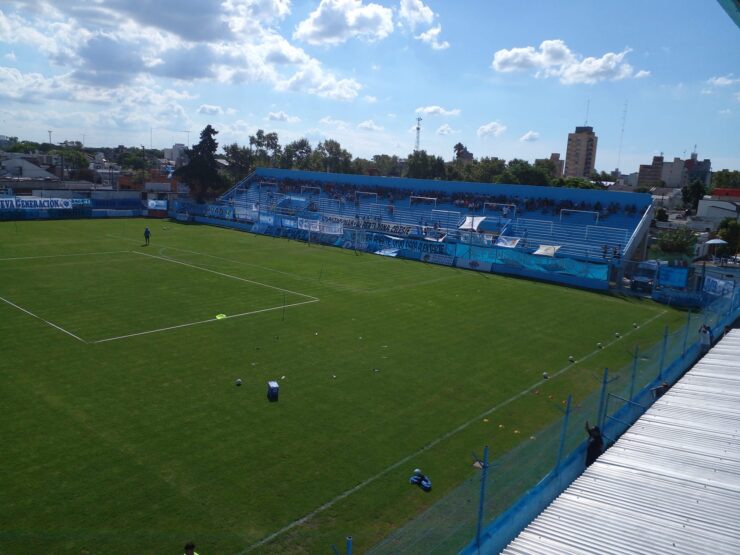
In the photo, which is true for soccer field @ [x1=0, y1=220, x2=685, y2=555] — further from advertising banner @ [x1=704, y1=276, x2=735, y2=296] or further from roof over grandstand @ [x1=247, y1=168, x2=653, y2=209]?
roof over grandstand @ [x1=247, y1=168, x2=653, y2=209]

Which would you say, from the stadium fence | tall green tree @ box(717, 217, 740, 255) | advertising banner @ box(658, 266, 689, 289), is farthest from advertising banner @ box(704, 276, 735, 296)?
tall green tree @ box(717, 217, 740, 255)

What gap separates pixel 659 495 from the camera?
905 centimetres

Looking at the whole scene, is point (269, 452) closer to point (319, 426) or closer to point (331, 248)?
point (319, 426)

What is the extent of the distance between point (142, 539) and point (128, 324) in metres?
13.8

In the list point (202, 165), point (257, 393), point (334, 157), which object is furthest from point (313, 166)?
point (257, 393)

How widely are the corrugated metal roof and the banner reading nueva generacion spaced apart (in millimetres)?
60329

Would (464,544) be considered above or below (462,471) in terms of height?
above

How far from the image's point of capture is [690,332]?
19.4m

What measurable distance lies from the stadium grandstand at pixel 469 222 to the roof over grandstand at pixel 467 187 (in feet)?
0.31

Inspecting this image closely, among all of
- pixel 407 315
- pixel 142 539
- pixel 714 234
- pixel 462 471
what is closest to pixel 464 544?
pixel 462 471

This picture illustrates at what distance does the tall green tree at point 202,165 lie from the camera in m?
75.5

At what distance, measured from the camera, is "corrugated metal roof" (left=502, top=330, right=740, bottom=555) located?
758cm

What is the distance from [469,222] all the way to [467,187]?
737 centimetres

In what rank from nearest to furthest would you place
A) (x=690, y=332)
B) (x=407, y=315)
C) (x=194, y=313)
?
(x=690, y=332), (x=194, y=313), (x=407, y=315)
